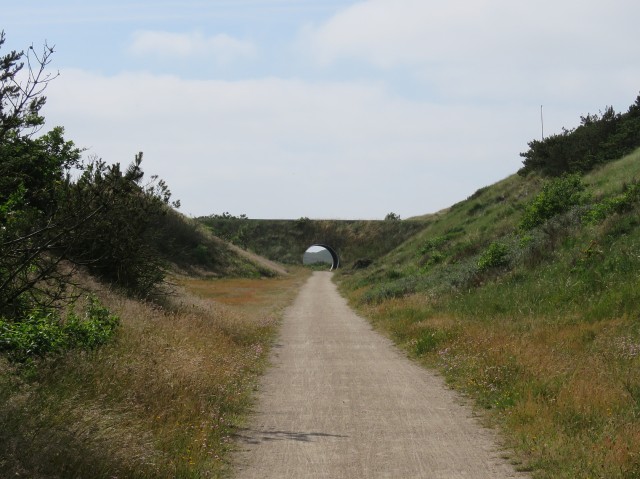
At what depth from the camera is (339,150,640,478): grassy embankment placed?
24.5 feet

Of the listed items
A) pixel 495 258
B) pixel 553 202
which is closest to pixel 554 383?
pixel 495 258

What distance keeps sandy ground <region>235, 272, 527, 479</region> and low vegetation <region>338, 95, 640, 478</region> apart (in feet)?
1.54

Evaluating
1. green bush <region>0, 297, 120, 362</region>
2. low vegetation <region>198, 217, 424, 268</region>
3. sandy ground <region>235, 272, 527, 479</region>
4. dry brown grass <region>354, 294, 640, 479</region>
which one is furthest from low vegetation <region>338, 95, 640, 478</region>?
low vegetation <region>198, 217, 424, 268</region>

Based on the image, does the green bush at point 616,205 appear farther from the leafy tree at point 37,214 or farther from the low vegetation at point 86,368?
the leafy tree at point 37,214

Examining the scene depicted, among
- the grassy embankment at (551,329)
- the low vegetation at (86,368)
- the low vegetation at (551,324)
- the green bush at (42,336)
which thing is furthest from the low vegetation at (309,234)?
the green bush at (42,336)

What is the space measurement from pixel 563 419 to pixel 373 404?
2814mm

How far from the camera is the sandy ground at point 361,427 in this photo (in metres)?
6.85

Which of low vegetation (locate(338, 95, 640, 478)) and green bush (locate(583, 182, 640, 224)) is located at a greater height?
green bush (locate(583, 182, 640, 224))

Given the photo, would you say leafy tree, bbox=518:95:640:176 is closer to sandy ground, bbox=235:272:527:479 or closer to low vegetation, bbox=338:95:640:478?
low vegetation, bbox=338:95:640:478

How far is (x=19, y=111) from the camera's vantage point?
5.54m

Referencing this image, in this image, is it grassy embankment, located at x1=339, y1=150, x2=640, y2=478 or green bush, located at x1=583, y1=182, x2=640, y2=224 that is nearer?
grassy embankment, located at x1=339, y1=150, x2=640, y2=478

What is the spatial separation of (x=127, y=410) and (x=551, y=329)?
9704 millimetres

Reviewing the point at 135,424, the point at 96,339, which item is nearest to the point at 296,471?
the point at 135,424

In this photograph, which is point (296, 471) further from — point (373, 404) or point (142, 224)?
point (142, 224)
